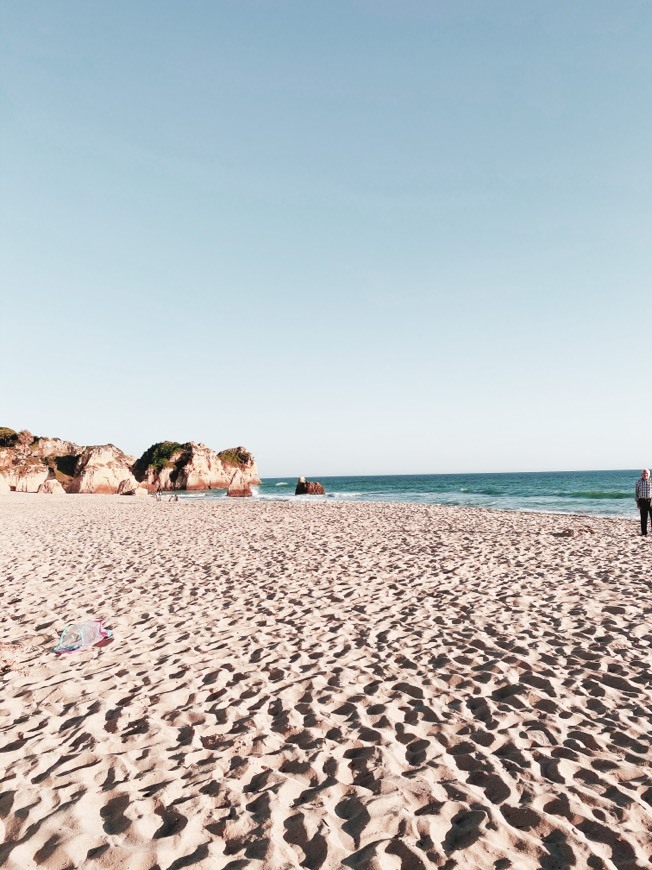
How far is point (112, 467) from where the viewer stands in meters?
74.0

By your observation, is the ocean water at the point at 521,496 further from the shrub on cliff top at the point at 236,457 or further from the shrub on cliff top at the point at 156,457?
the shrub on cliff top at the point at 156,457

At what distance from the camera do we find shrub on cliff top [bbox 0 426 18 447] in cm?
7454

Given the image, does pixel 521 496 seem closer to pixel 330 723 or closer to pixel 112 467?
pixel 330 723

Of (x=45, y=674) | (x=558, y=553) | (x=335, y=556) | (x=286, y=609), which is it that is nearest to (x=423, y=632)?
(x=286, y=609)

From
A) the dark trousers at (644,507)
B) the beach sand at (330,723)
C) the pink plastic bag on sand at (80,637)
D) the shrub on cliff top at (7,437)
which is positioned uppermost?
the shrub on cliff top at (7,437)

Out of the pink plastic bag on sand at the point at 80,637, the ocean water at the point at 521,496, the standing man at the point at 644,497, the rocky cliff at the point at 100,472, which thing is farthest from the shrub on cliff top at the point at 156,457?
the pink plastic bag on sand at the point at 80,637

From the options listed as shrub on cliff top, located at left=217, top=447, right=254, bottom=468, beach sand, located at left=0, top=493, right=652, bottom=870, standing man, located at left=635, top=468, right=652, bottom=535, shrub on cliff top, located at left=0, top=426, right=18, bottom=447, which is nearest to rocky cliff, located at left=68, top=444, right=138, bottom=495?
shrub on cliff top, located at left=0, top=426, right=18, bottom=447

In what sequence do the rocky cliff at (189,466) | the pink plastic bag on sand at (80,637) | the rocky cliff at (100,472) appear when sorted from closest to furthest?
the pink plastic bag on sand at (80,637) → the rocky cliff at (100,472) → the rocky cliff at (189,466)

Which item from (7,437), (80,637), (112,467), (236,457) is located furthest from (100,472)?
(80,637)

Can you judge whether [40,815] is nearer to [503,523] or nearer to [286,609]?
[286,609]

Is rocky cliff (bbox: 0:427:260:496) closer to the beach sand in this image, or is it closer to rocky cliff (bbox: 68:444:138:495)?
rocky cliff (bbox: 68:444:138:495)

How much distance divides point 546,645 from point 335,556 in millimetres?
7416

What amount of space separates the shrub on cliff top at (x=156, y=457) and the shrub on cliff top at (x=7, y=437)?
854 inches

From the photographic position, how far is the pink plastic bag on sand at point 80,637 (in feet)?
22.8
